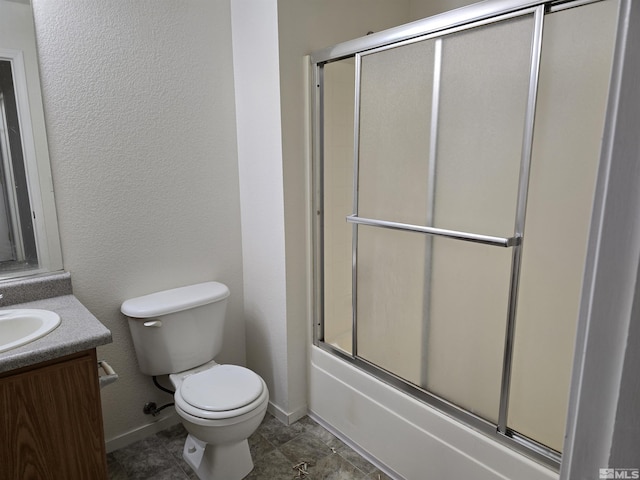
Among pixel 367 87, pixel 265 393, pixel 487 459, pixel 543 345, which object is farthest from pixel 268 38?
pixel 487 459

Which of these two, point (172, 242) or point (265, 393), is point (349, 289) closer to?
point (265, 393)

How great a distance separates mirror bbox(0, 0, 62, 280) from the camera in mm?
1585

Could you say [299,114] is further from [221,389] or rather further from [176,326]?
[221,389]

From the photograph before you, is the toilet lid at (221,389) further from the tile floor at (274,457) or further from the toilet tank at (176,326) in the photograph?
the tile floor at (274,457)

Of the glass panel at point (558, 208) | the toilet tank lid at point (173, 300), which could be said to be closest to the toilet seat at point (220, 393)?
the toilet tank lid at point (173, 300)

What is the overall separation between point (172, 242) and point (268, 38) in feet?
3.41

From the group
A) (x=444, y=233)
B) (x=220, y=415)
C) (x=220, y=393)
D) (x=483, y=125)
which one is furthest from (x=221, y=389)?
(x=483, y=125)

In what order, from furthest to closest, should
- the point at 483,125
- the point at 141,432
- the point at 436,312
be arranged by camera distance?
the point at 141,432
the point at 436,312
the point at 483,125

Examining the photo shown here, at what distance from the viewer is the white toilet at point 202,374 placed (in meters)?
1.66

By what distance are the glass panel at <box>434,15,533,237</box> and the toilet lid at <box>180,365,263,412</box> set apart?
101 centimetres

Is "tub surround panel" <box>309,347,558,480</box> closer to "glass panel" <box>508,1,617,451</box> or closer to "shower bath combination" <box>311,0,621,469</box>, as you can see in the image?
"shower bath combination" <box>311,0,621,469</box>

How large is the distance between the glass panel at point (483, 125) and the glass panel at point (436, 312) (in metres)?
0.14

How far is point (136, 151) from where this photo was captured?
6.26 ft

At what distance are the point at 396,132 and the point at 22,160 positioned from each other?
4.82 ft
